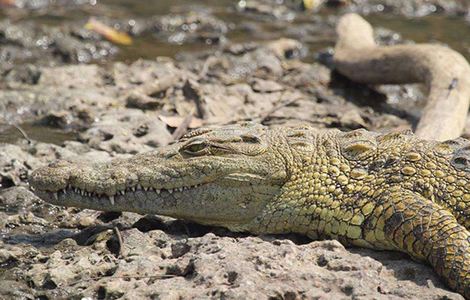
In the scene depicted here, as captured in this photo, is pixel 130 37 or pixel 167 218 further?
Result: pixel 130 37

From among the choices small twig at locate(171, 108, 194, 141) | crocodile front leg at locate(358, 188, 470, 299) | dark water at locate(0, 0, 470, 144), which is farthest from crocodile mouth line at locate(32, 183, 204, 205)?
dark water at locate(0, 0, 470, 144)

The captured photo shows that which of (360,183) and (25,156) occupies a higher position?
(360,183)

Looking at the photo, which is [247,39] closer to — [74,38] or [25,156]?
[74,38]

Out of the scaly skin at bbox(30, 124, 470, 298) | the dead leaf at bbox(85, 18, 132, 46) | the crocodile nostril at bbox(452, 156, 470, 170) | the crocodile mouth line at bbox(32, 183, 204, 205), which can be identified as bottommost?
the dead leaf at bbox(85, 18, 132, 46)

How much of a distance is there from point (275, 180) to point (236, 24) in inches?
330

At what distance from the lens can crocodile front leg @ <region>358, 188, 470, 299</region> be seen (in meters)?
4.82

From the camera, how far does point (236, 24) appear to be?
1362 cm

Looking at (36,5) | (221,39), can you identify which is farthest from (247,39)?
(36,5)

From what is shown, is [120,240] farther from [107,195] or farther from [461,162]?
[461,162]

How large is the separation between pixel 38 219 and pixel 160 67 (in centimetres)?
436

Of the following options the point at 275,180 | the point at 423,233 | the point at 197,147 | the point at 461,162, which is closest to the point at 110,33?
the point at 197,147

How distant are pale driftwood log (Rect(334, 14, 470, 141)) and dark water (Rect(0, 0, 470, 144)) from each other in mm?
1127

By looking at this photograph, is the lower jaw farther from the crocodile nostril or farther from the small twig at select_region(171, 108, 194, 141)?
the small twig at select_region(171, 108, 194, 141)

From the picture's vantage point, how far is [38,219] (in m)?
6.22
